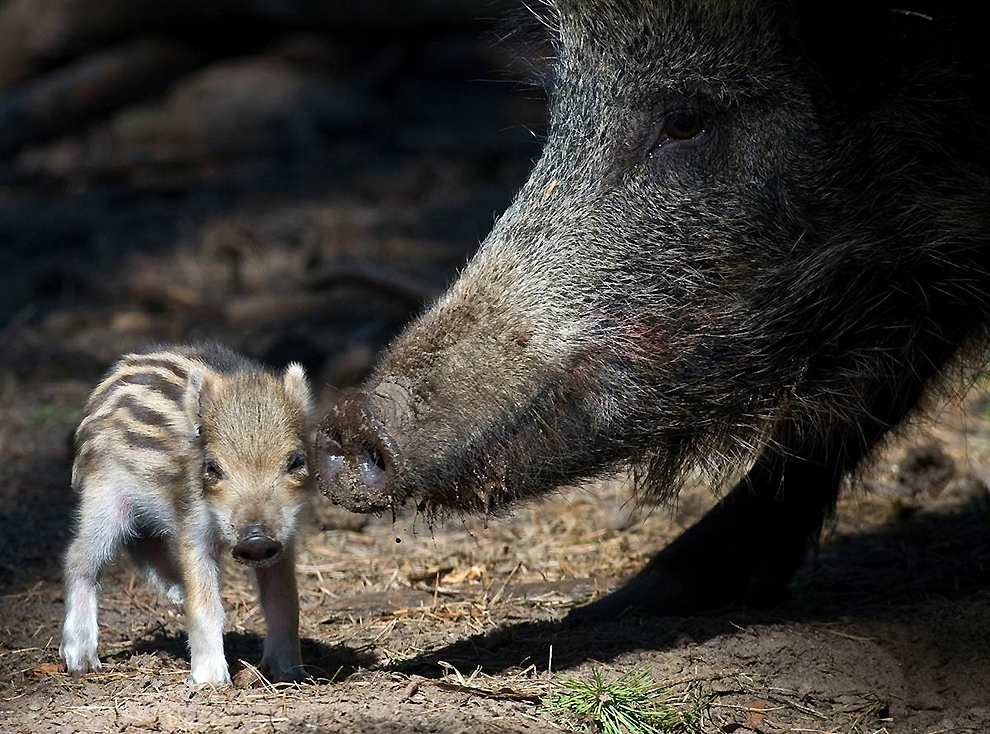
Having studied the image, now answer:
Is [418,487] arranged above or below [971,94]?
below

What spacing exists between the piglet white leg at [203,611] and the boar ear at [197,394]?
0.90ft

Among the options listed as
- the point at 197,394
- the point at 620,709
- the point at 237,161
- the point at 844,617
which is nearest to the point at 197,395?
the point at 197,394

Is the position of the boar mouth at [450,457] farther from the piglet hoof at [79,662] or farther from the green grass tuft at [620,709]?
the piglet hoof at [79,662]

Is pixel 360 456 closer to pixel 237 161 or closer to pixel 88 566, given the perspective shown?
pixel 88 566

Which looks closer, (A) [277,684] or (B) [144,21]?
(A) [277,684]

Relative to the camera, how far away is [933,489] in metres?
5.26

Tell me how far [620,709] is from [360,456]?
79 centimetres

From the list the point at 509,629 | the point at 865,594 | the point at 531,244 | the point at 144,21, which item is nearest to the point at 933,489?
the point at 865,594

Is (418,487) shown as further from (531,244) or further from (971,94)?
(971,94)

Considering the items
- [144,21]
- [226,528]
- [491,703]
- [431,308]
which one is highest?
A: [144,21]

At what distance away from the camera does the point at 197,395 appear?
11.3 ft

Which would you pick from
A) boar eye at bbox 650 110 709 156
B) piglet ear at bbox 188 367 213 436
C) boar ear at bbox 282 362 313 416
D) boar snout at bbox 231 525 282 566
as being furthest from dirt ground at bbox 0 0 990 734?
boar eye at bbox 650 110 709 156

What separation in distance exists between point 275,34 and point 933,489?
763 cm

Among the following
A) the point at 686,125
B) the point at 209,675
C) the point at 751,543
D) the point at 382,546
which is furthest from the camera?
the point at 382,546
